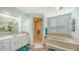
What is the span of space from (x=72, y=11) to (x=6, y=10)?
969 millimetres

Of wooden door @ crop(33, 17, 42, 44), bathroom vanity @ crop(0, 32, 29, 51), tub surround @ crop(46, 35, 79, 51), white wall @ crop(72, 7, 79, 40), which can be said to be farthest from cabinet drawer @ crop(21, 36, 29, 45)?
white wall @ crop(72, 7, 79, 40)

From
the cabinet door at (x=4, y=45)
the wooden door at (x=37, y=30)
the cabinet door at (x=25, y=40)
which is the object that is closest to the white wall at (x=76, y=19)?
the wooden door at (x=37, y=30)

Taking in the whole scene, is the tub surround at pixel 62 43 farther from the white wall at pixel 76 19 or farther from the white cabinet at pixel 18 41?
the white cabinet at pixel 18 41

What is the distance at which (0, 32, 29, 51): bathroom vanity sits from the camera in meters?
1.37

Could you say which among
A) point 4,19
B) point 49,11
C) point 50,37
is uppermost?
point 49,11

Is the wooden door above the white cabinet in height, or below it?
above

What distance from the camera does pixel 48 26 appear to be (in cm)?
148

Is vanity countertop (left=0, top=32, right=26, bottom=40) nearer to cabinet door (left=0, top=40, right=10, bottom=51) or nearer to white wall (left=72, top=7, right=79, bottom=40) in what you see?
cabinet door (left=0, top=40, right=10, bottom=51)

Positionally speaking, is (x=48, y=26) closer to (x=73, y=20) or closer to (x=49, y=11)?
(x=49, y=11)

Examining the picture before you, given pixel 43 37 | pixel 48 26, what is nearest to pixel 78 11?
pixel 48 26

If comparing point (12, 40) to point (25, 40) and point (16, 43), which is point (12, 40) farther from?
point (25, 40)

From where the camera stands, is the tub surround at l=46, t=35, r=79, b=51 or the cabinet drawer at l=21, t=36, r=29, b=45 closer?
the tub surround at l=46, t=35, r=79, b=51

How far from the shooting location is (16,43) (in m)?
1.46

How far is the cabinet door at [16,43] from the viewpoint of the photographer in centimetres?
141
